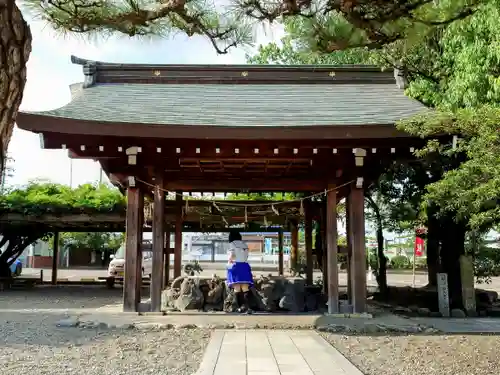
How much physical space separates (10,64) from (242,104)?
343 inches

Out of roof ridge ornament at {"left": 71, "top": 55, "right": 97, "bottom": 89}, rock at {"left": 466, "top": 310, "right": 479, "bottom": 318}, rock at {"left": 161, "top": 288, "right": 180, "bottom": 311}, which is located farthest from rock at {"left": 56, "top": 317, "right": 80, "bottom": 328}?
rock at {"left": 466, "top": 310, "right": 479, "bottom": 318}

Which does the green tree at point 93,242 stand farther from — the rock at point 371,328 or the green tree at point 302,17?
the green tree at point 302,17

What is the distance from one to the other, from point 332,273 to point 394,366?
144 inches

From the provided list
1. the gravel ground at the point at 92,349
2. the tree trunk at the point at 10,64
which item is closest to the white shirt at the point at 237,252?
the gravel ground at the point at 92,349

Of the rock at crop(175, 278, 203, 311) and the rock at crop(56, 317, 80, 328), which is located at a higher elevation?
the rock at crop(175, 278, 203, 311)

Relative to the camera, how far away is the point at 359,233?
941 centimetres

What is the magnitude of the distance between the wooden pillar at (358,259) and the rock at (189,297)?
10.7 ft

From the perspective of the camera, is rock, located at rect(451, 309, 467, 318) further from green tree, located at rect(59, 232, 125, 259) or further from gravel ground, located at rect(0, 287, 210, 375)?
green tree, located at rect(59, 232, 125, 259)

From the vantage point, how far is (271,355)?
6121 mm

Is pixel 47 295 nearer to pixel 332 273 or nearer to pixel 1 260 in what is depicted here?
pixel 1 260

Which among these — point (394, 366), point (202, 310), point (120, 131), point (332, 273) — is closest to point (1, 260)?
point (202, 310)

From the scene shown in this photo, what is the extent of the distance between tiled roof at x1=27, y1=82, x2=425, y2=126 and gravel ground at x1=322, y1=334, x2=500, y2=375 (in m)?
3.61

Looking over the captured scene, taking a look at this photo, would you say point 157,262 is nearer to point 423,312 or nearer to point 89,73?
point 89,73

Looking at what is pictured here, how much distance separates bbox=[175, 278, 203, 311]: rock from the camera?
10586 mm
